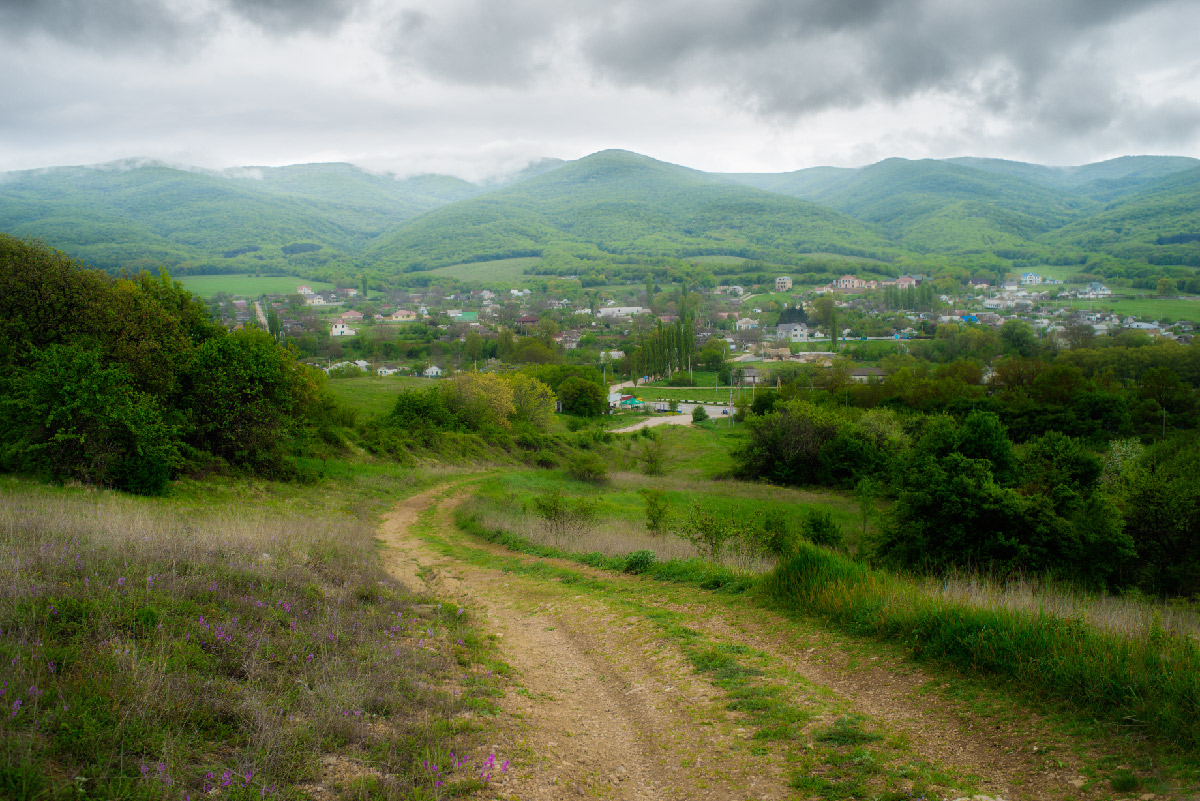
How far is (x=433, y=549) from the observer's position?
16.0 meters

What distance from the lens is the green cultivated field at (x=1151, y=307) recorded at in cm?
13626

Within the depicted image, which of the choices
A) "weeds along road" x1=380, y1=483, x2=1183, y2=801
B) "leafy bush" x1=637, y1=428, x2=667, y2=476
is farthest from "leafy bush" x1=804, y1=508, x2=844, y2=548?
"leafy bush" x1=637, y1=428, x2=667, y2=476

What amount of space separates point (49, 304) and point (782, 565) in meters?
22.2

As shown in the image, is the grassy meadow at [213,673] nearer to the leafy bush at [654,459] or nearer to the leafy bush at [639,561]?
the leafy bush at [639,561]

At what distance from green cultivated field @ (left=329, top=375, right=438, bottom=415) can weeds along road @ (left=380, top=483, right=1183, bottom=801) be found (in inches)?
1628

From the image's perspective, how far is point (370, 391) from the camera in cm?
6406

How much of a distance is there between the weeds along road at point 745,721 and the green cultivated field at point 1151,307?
173678mm

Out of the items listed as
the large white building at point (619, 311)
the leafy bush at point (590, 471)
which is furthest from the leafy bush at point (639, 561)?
the large white building at point (619, 311)

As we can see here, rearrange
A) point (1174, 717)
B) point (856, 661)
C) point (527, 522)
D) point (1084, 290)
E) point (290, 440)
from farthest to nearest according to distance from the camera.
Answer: point (1084, 290) → point (290, 440) → point (527, 522) → point (856, 661) → point (1174, 717)

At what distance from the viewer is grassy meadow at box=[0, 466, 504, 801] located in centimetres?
355

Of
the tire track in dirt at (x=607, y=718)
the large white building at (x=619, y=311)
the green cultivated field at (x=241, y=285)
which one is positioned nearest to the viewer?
the tire track in dirt at (x=607, y=718)

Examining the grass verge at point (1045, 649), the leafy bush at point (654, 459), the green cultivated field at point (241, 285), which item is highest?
the green cultivated field at point (241, 285)

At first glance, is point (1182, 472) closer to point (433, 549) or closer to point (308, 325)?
point (433, 549)

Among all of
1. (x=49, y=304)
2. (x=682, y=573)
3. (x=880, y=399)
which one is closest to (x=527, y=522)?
(x=682, y=573)
